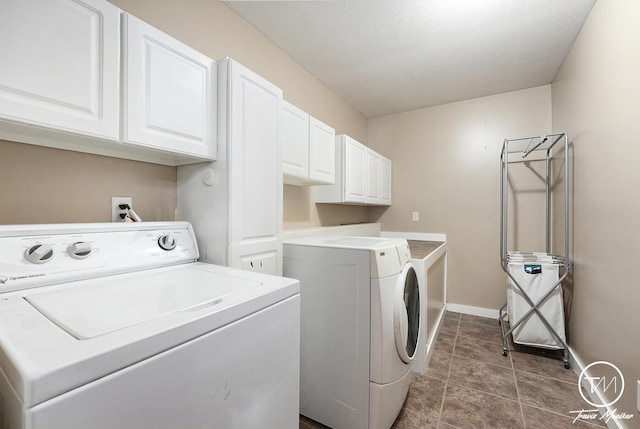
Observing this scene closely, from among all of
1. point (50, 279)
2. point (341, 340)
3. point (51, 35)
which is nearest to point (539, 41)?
point (341, 340)

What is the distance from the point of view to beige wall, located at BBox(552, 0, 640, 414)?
4.52 feet

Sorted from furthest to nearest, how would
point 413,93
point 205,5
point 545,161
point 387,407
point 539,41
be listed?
point 413,93, point 545,161, point 539,41, point 205,5, point 387,407

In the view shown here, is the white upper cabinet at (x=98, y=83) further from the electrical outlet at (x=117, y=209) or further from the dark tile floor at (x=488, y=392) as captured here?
the dark tile floor at (x=488, y=392)

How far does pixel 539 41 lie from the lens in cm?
220

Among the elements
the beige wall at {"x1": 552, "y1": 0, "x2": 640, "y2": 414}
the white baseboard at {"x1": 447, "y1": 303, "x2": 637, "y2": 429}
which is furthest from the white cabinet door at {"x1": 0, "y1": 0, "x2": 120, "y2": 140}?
the white baseboard at {"x1": 447, "y1": 303, "x2": 637, "y2": 429}

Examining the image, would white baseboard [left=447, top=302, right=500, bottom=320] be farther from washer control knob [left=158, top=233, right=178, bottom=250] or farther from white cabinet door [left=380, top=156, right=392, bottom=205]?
washer control knob [left=158, top=233, right=178, bottom=250]

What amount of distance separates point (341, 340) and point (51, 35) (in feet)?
5.58

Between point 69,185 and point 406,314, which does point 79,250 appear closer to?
point 69,185

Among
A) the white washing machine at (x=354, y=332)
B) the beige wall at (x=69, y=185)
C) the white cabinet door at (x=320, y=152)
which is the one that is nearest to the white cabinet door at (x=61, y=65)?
the beige wall at (x=69, y=185)

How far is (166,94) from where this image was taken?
1.13 meters

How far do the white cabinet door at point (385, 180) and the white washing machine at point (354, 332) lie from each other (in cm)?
189

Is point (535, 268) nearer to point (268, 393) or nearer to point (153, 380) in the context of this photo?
point (268, 393)

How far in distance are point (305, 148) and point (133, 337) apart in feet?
5.52

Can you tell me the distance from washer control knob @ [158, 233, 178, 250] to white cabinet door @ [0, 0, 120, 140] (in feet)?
1.44
